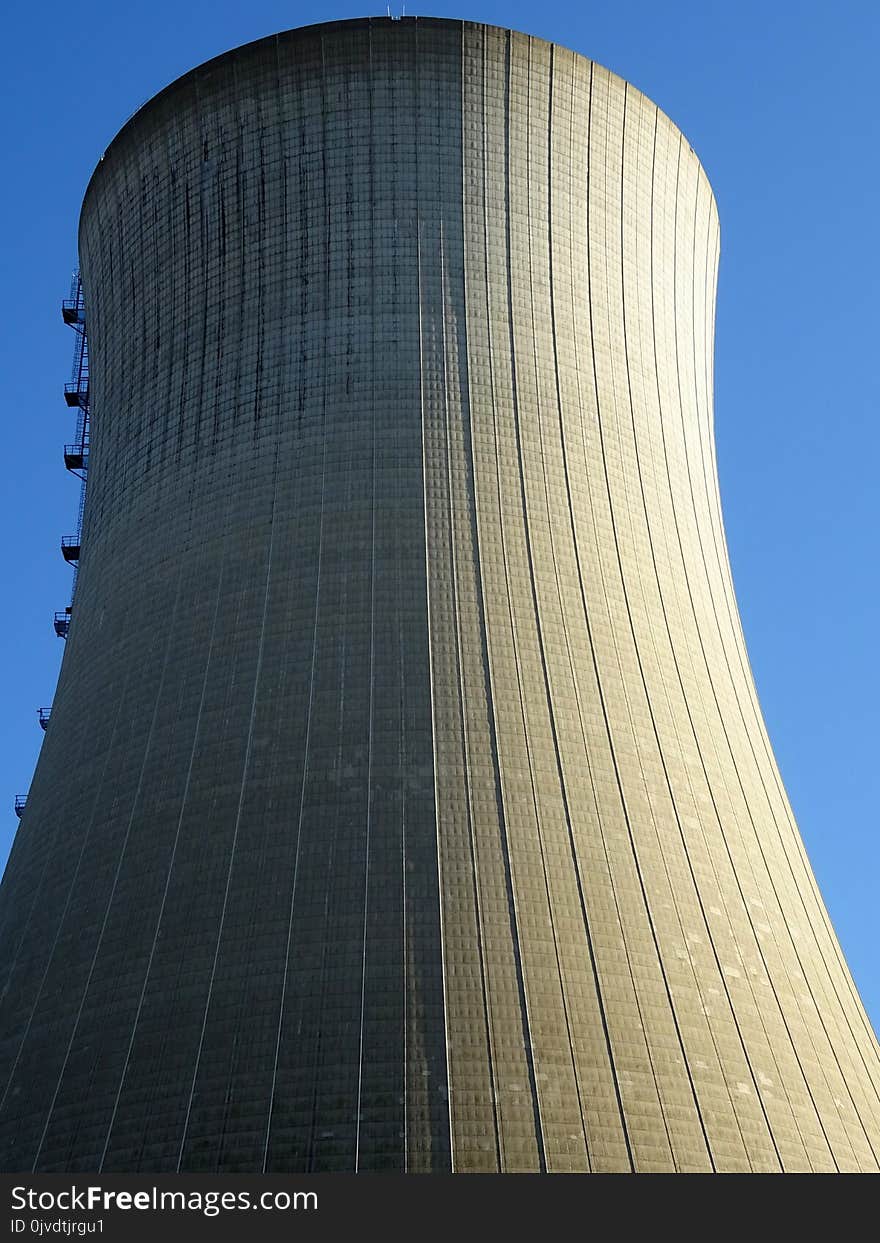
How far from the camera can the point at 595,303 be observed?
389 inches

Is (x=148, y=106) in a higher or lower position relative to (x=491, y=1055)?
higher

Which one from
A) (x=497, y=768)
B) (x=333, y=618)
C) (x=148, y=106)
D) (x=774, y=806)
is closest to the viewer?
(x=497, y=768)

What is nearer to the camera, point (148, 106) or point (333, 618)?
point (333, 618)

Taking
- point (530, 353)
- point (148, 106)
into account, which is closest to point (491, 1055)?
point (530, 353)

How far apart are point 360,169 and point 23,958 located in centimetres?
547

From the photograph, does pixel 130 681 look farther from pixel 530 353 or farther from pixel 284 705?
pixel 530 353

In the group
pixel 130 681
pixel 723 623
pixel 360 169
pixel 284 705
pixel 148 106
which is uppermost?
pixel 148 106

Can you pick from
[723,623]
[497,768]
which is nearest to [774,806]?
[723,623]

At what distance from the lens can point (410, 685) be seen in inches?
329

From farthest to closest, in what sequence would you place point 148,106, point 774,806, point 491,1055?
point 148,106 → point 774,806 → point 491,1055

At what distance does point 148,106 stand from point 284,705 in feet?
15.9

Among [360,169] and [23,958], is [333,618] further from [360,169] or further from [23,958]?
[360,169]

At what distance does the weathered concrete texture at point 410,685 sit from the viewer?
725 centimetres

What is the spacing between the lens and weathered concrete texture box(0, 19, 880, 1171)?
7250mm
